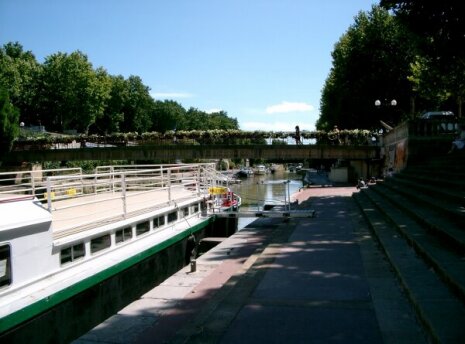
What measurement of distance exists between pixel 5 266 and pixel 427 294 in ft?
20.7

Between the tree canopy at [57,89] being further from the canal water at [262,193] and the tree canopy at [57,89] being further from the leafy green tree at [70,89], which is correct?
the canal water at [262,193]

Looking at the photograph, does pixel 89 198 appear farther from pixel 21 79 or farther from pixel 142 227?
pixel 21 79

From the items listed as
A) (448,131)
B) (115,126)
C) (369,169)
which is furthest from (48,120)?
(448,131)

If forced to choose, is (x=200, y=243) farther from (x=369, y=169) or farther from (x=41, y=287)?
(x=369, y=169)

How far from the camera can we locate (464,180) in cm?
1167

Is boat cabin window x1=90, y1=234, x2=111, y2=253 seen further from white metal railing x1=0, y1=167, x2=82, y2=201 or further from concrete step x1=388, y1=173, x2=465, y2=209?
concrete step x1=388, y1=173, x2=465, y2=209

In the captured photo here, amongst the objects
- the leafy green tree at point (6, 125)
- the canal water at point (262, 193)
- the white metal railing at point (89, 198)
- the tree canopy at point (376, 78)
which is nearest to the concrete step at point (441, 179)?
the canal water at point (262, 193)

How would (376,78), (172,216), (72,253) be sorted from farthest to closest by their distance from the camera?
1. (376,78)
2. (172,216)
3. (72,253)

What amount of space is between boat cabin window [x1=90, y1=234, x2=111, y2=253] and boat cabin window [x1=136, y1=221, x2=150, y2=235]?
146 cm

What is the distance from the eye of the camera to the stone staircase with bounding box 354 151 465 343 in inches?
202

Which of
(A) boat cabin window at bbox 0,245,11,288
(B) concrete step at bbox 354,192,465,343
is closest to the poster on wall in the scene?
(B) concrete step at bbox 354,192,465,343

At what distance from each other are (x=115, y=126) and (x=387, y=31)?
59428mm

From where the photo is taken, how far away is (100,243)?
9.66m

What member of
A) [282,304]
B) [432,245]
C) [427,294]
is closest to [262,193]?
[432,245]
